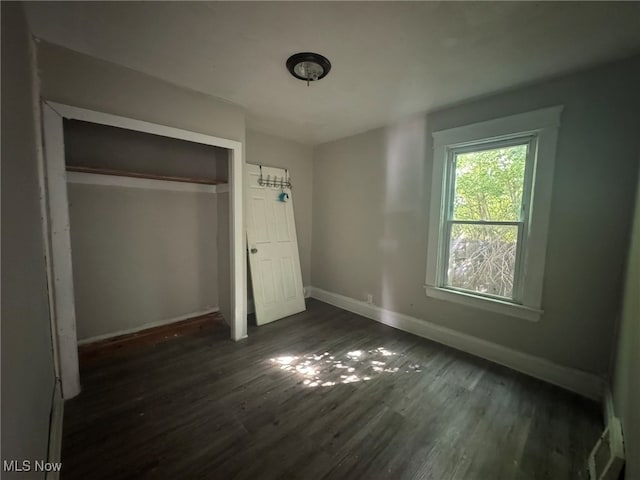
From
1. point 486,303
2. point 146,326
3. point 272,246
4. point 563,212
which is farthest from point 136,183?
point 563,212

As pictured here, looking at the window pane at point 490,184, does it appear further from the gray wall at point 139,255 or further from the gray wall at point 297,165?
the gray wall at point 139,255

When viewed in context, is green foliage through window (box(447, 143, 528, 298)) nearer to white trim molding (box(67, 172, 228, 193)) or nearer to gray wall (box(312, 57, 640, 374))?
gray wall (box(312, 57, 640, 374))

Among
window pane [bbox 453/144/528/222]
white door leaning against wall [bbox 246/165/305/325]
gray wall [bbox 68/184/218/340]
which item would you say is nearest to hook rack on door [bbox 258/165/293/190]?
white door leaning against wall [bbox 246/165/305/325]

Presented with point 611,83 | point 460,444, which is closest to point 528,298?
point 460,444

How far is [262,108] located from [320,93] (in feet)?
2.32

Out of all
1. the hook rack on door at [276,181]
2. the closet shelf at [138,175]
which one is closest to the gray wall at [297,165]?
the hook rack on door at [276,181]

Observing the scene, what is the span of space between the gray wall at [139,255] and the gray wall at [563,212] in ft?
7.33

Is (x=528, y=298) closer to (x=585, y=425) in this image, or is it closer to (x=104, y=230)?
(x=585, y=425)

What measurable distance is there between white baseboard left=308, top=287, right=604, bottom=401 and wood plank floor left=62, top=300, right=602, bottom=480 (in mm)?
85

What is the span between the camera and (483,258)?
254 cm

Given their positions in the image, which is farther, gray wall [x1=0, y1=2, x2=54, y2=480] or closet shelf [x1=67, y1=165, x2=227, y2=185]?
closet shelf [x1=67, y1=165, x2=227, y2=185]

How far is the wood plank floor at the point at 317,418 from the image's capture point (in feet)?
4.68

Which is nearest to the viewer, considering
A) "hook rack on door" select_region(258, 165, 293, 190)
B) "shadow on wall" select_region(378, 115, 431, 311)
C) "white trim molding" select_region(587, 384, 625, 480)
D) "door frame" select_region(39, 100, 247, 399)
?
"white trim molding" select_region(587, 384, 625, 480)

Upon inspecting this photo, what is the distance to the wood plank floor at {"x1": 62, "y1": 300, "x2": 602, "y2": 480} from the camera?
4.68 feet
